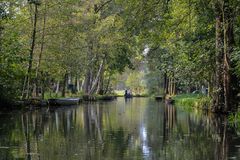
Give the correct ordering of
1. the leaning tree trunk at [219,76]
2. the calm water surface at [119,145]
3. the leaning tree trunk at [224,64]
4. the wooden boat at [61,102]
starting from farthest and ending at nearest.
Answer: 1. the wooden boat at [61,102]
2. the leaning tree trunk at [219,76]
3. the leaning tree trunk at [224,64]
4. the calm water surface at [119,145]

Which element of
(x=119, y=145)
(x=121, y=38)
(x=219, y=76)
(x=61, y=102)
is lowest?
(x=119, y=145)

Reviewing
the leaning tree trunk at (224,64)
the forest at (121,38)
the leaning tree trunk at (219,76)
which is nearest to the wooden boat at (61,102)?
the forest at (121,38)

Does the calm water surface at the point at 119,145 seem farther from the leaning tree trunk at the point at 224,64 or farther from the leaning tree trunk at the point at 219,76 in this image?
the leaning tree trunk at the point at 219,76

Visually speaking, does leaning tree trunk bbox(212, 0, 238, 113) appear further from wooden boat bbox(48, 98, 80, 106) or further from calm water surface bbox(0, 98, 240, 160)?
wooden boat bbox(48, 98, 80, 106)

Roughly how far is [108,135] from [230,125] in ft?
19.4

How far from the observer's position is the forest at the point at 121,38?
1889 cm

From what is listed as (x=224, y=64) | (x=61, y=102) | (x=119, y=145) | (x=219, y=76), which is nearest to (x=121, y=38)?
(x=219, y=76)

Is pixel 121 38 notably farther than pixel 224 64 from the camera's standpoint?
Yes

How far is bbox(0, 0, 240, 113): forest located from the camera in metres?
18.9

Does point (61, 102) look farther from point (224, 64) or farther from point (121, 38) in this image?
point (224, 64)

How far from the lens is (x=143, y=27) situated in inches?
714

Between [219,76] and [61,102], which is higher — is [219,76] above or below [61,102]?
above

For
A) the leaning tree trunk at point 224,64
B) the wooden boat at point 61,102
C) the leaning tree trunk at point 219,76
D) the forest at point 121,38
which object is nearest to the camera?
the forest at point 121,38

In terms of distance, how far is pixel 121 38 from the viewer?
32.7 meters
